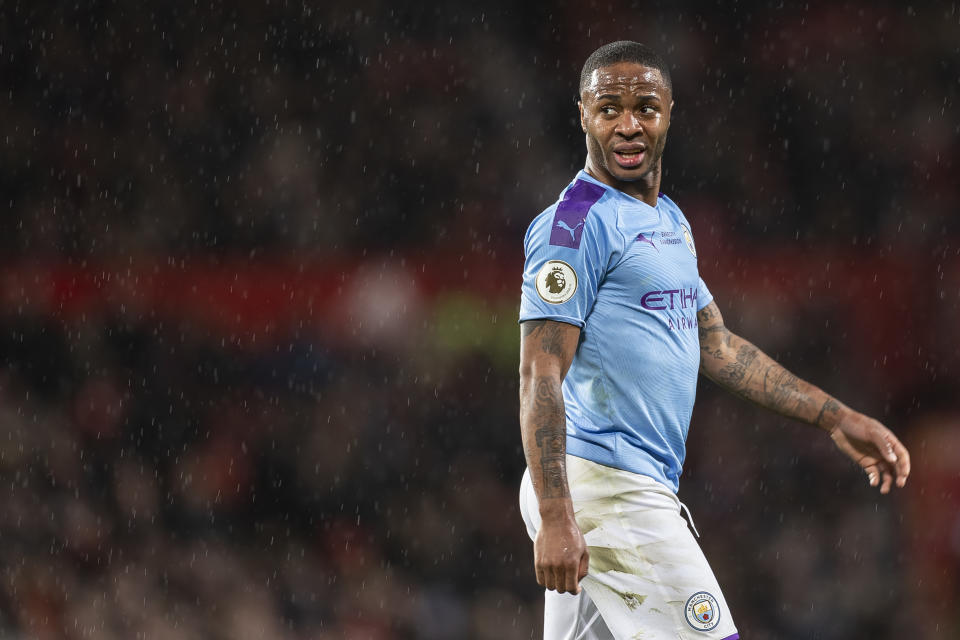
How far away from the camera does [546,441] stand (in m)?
2.42

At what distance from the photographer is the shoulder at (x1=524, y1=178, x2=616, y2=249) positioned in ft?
8.23

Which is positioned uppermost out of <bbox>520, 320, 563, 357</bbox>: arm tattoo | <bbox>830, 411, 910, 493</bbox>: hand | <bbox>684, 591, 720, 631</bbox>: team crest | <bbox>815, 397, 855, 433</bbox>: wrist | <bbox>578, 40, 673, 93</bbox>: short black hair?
<bbox>578, 40, 673, 93</bbox>: short black hair

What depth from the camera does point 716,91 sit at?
7203mm

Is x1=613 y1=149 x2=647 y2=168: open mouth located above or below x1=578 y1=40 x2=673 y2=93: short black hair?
below

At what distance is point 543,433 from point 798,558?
399 cm

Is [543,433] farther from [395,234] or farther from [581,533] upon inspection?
[395,234]

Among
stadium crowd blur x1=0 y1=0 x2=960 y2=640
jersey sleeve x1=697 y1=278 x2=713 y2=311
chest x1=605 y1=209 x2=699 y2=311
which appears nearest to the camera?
chest x1=605 y1=209 x2=699 y2=311

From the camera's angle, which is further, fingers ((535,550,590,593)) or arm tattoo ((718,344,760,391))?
arm tattoo ((718,344,760,391))

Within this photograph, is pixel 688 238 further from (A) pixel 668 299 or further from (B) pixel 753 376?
(B) pixel 753 376

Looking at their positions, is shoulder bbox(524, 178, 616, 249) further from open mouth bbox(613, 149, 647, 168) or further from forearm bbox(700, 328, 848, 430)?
forearm bbox(700, 328, 848, 430)

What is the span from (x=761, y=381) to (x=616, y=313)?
59cm

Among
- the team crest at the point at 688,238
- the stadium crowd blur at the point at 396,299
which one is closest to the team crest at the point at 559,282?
the team crest at the point at 688,238

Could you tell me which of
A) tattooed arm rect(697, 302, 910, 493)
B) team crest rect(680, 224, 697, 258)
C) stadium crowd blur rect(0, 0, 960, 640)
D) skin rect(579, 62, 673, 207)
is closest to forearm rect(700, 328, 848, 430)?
tattooed arm rect(697, 302, 910, 493)

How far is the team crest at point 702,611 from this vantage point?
2463 mm
